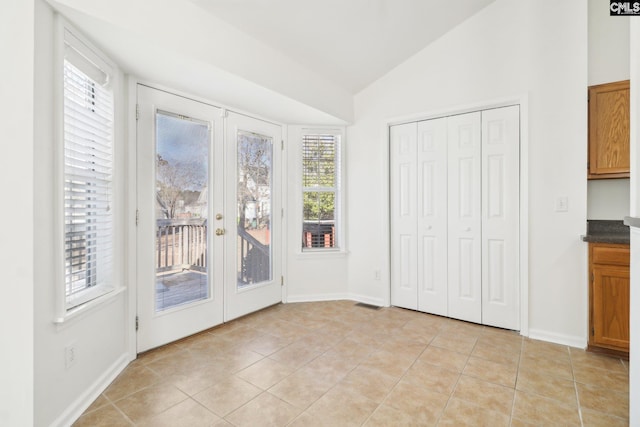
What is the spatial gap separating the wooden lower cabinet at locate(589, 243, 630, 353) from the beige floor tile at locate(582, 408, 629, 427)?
2.89ft

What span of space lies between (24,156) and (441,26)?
3.40 metres

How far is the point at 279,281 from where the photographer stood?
148 inches

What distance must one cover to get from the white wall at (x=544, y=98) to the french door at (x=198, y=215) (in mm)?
2043

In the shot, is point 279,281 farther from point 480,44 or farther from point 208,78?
point 480,44

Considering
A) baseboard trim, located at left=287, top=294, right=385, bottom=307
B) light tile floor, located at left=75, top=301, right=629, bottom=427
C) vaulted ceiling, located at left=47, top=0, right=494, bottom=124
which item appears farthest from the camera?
baseboard trim, located at left=287, top=294, right=385, bottom=307

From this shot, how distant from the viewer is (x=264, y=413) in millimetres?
1786

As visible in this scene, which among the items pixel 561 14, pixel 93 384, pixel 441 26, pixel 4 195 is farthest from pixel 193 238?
pixel 561 14

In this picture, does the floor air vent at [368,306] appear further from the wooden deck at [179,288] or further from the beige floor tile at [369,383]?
the wooden deck at [179,288]

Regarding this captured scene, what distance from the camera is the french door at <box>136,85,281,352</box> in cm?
252

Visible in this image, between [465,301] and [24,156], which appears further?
[465,301]

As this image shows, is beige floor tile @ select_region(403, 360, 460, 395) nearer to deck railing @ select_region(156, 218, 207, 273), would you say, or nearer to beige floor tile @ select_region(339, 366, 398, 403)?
beige floor tile @ select_region(339, 366, 398, 403)

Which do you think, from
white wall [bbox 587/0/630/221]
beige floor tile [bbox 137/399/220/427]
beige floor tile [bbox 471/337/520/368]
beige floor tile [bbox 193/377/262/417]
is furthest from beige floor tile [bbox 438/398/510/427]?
white wall [bbox 587/0/630/221]

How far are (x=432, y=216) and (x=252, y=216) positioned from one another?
1.91 metres

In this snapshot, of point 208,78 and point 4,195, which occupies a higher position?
point 208,78
